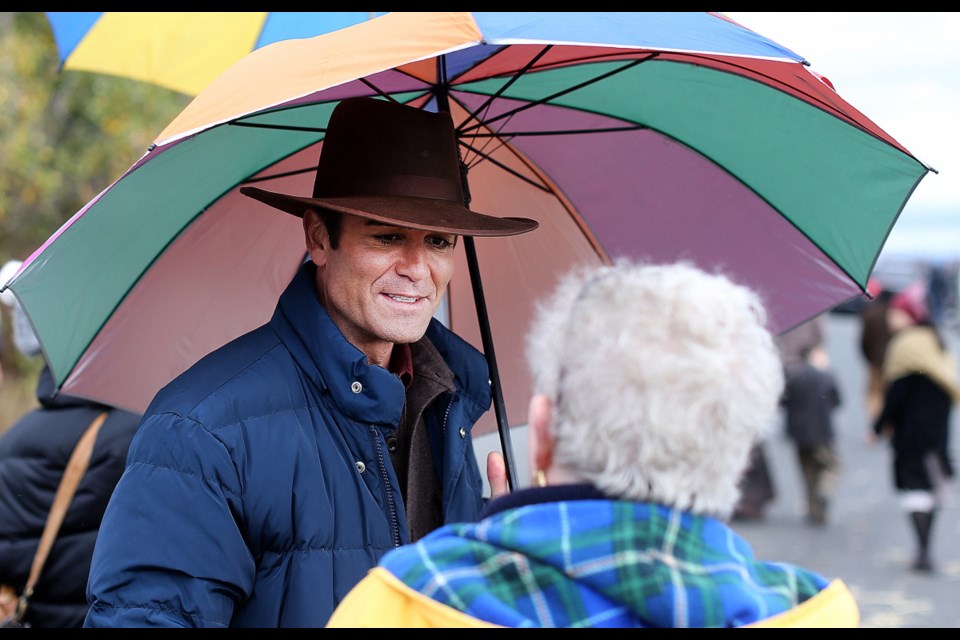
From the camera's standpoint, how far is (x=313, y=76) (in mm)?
1980

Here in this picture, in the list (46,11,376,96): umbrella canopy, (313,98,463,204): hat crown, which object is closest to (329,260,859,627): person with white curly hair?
(313,98,463,204): hat crown

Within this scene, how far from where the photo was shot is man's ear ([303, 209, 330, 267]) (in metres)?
2.63

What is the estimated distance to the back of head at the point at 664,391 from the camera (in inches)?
62.9

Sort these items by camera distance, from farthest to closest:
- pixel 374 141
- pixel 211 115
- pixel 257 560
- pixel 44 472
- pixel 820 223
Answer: pixel 44 472 < pixel 820 223 < pixel 374 141 < pixel 257 560 < pixel 211 115

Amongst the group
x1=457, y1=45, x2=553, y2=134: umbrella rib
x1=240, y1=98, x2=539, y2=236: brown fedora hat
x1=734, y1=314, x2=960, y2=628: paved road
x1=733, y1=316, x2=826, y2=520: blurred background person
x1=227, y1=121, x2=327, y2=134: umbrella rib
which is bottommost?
x1=734, y1=314, x2=960, y2=628: paved road

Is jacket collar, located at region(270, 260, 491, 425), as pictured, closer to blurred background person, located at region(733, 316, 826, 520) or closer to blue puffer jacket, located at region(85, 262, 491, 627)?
blue puffer jacket, located at region(85, 262, 491, 627)

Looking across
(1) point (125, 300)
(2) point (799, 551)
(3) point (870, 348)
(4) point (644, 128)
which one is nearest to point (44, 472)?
(1) point (125, 300)

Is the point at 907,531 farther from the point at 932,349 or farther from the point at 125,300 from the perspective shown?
the point at 125,300

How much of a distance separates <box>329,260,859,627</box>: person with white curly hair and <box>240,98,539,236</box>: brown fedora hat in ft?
3.11

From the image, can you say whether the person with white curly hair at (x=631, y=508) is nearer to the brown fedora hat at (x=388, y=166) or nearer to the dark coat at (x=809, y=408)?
the brown fedora hat at (x=388, y=166)

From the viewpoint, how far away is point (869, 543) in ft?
30.1

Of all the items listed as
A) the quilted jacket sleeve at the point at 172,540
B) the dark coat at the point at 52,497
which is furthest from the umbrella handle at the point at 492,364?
the dark coat at the point at 52,497

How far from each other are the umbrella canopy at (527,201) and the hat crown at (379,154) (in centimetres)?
11

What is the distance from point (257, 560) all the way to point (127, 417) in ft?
5.73
